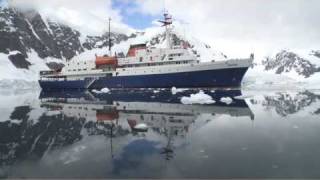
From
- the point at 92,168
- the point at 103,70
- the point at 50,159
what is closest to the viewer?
the point at 92,168

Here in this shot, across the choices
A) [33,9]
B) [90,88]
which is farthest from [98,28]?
[90,88]

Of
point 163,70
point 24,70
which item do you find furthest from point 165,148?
point 24,70

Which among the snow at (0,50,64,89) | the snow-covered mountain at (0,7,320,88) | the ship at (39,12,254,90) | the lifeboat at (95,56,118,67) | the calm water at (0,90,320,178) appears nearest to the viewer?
the calm water at (0,90,320,178)

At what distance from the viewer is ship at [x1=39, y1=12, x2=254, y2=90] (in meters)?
30.0

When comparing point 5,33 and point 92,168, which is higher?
point 5,33

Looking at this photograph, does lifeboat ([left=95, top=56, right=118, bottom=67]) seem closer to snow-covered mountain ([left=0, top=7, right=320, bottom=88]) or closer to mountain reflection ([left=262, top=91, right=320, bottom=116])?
mountain reflection ([left=262, top=91, right=320, bottom=116])

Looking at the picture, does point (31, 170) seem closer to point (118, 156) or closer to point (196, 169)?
point (118, 156)

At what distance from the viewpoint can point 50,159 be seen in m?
6.18

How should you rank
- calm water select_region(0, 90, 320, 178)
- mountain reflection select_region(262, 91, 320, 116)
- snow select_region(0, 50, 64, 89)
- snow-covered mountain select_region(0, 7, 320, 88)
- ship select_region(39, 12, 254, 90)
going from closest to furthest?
calm water select_region(0, 90, 320, 178), mountain reflection select_region(262, 91, 320, 116), ship select_region(39, 12, 254, 90), snow select_region(0, 50, 64, 89), snow-covered mountain select_region(0, 7, 320, 88)

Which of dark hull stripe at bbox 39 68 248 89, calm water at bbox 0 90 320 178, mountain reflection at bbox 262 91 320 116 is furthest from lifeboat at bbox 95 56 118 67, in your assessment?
calm water at bbox 0 90 320 178

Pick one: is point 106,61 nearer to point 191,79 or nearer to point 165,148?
point 191,79

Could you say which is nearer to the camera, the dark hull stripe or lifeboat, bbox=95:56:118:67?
the dark hull stripe

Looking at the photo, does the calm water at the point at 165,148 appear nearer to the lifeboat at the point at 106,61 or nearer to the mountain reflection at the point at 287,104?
the mountain reflection at the point at 287,104

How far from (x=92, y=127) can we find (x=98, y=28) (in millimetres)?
163711
